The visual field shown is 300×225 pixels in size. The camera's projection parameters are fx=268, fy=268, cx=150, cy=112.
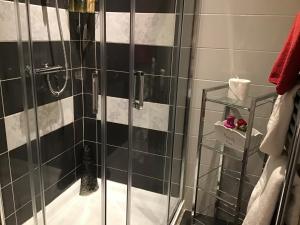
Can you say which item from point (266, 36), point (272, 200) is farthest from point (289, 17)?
point (272, 200)

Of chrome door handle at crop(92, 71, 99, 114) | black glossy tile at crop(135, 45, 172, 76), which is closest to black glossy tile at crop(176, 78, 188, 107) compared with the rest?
black glossy tile at crop(135, 45, 172, 76)

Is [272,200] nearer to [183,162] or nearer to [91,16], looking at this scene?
[183,162]

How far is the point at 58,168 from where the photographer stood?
1.96 m

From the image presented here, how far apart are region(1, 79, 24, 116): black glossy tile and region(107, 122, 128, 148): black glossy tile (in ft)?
2.33

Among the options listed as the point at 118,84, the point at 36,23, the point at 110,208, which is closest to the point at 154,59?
the point at 118,84

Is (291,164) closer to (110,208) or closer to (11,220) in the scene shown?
(110,208)

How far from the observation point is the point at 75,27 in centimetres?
192

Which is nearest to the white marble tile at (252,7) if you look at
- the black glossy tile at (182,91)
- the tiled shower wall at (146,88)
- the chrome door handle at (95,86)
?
the tiled shower wall at (146,88)

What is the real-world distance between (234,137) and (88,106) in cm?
115

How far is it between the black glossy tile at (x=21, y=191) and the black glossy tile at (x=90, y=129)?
693mm

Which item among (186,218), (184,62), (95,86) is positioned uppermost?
(184,62)

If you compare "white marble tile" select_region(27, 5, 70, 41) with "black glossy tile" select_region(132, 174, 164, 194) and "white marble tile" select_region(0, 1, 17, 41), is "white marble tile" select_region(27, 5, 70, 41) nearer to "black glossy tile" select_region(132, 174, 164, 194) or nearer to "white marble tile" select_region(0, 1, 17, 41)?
"white marble tile" select_region(0, 1, 17, 41)

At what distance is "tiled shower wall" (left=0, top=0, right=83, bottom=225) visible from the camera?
4.50ft

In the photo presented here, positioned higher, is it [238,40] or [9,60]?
[238,40]
